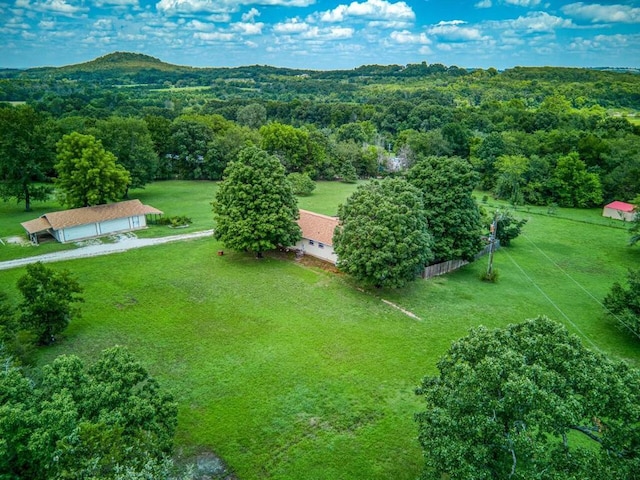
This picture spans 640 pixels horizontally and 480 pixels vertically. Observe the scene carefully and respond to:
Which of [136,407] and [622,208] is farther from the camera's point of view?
[622,208]

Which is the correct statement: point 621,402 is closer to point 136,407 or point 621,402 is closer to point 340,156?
point 136,407

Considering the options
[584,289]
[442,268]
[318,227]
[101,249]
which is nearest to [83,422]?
[318,227]

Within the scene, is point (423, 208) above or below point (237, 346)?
above

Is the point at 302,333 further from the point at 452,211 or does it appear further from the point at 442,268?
the point at 452,211

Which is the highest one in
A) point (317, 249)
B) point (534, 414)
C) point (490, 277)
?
point (534, 414)

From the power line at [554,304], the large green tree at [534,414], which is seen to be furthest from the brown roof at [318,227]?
the large green tree at [534,414]

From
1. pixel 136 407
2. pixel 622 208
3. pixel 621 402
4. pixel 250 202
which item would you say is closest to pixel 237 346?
pixel 136 407
